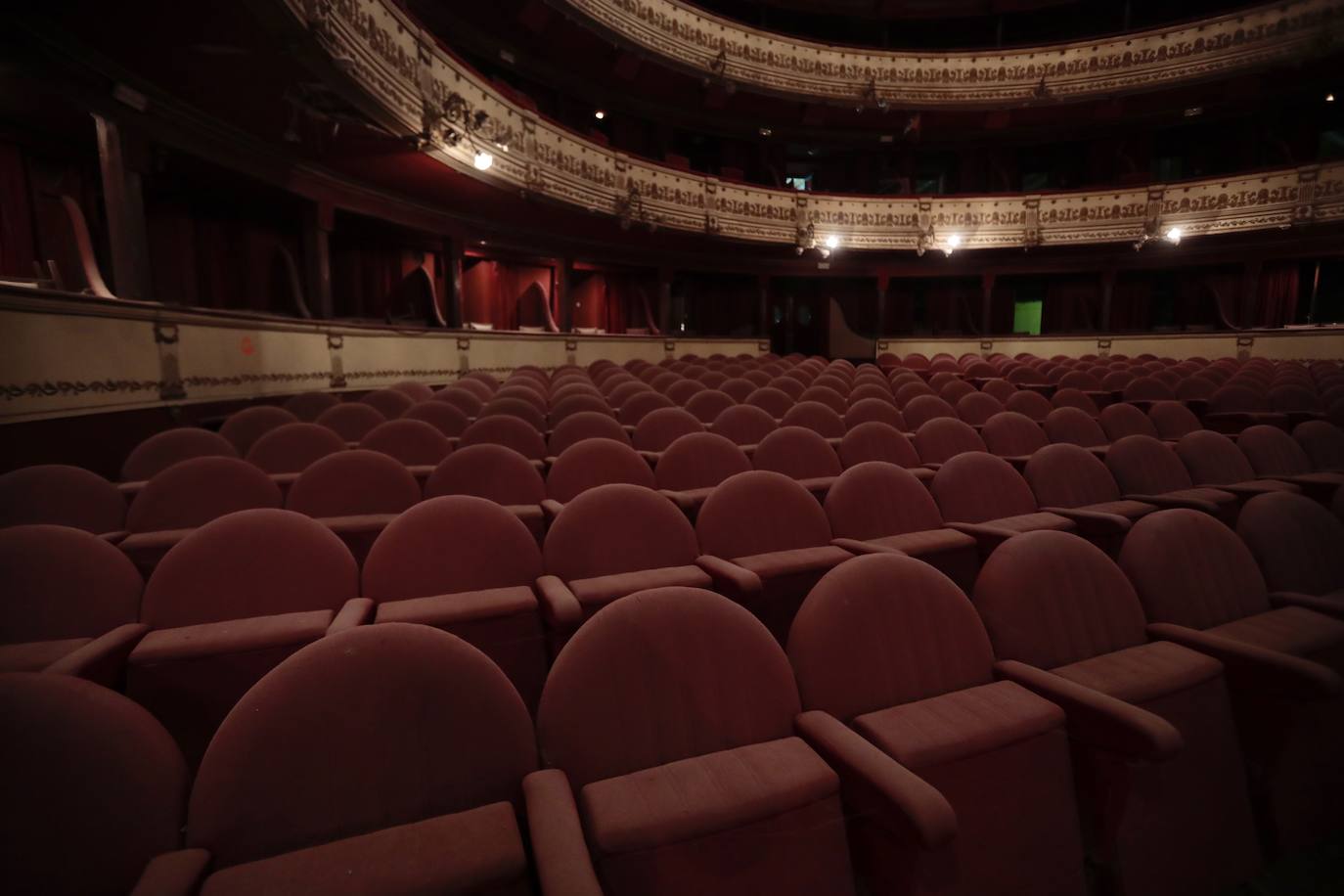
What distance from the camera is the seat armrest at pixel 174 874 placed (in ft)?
2.08

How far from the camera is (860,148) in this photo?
12.2m

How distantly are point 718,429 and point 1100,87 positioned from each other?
414 inches

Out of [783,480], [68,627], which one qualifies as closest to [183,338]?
[68,627]

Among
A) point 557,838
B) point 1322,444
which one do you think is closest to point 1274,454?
point 1322,444

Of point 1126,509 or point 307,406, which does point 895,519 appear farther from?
point 307,406

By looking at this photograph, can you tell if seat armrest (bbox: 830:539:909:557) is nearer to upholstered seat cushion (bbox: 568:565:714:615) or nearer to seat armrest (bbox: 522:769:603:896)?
upholstered seat cushion (bbox: 568:565:714:615)

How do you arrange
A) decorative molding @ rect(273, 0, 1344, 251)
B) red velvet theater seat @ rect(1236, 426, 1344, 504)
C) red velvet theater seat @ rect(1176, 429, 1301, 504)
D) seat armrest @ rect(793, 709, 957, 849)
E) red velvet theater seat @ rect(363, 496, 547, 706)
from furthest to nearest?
decorative molding @ rect(273, 0, 1344, 251), red velvet theater seat @ rect(1236, 426, 1344, 504), red velvet theater seat @ rect(1176, 429, 1301, 504), red velvet theater seat @ rect(363, 496, 547, 706), seat armrest @ rect(793, 709, 957, 849)

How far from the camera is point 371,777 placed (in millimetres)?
792

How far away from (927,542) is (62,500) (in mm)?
2433

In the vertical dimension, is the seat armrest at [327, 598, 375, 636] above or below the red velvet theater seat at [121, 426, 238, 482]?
below

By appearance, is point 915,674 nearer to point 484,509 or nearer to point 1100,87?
point 484,509

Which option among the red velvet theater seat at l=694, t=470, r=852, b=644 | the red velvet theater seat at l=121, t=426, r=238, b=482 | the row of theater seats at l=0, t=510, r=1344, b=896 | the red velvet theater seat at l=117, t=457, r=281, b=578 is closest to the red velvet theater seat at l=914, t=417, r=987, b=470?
the red velvet theater seat at l=694, t=470, r=852, b=644

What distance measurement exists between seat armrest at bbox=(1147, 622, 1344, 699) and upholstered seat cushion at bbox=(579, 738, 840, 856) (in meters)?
0.86

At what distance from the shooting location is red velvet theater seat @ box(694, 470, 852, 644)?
1.64 meters
